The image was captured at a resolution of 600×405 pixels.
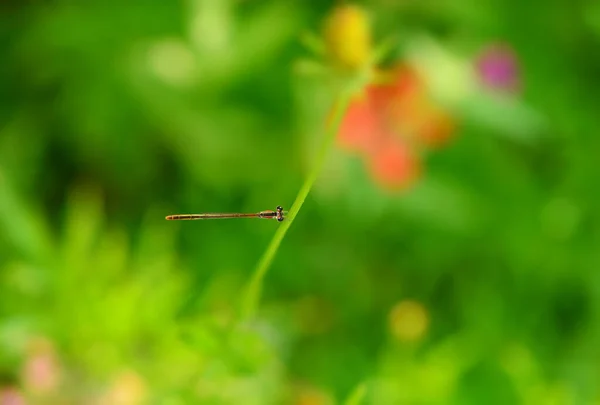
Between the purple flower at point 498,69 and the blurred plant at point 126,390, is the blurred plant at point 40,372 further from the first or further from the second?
the purple flower at point 498,69

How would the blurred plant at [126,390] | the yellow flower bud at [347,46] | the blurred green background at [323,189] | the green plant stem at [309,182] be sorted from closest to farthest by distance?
the green plant stem at [309,182]
the yellow flower bud at [347,46]
the blurred plant at [126,390]
the blurred green background at [323,189]

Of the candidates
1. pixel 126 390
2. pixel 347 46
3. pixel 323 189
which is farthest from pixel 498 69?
pixel 126 390

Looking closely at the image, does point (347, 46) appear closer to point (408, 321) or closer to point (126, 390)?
point (126, 390)

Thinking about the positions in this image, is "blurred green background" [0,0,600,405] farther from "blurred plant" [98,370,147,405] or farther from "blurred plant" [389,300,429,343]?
"blurred plant" [98,370,147,405]

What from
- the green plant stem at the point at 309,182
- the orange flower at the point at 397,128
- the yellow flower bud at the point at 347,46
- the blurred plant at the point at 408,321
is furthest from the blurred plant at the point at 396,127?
the green plant stem at the point at 309,182

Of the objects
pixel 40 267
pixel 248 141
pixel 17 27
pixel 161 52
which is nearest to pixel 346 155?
pixel 248 141
